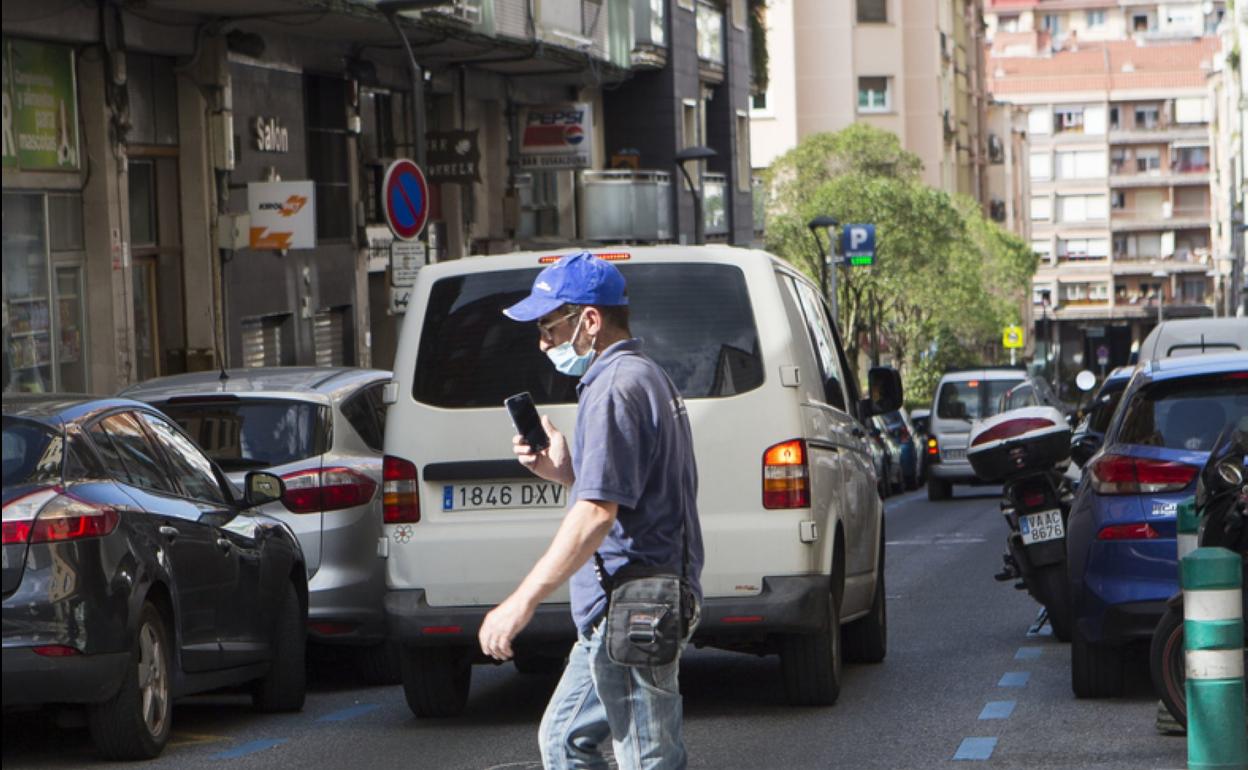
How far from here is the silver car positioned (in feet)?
39.4

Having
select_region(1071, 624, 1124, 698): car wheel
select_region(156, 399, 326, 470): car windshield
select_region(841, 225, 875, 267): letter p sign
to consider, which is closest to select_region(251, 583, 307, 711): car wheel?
select_region(156, 399, 326, 470): car windshield

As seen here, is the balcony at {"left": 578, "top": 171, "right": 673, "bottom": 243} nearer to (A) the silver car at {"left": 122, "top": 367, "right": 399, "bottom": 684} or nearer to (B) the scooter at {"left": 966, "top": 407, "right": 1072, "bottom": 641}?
(A) the silver car at {"left": 122, "top": 367, "right": 399, "bottom": 684}

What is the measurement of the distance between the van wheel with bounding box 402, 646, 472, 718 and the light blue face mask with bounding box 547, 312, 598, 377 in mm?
4606

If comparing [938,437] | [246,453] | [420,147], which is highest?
[420,147]

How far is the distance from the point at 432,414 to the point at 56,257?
12.4m

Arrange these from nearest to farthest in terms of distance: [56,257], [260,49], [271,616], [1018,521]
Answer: [271,616] → [1018,521] → [56,257] → [260,49]

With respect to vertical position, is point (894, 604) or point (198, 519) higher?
point (198, 519)

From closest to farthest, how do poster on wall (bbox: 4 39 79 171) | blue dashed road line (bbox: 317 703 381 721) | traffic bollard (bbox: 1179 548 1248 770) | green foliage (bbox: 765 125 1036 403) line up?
traffic bollard (bbox: 1179 548 1248 770)
blue dashed road line (bbox: 317 703 381 721)
poster on wall (bbox: 4 39 79 171)
green foliage (bbox: 765 125 1036 403)

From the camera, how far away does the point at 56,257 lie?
70.6ft

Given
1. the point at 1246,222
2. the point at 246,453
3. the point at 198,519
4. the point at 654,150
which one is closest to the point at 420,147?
the point at 246,453

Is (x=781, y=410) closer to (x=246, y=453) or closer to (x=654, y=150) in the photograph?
(x=246, y=453)

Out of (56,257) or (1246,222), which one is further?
(1246,222)

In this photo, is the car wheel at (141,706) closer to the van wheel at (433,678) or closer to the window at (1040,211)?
the van wheel at (433,678)

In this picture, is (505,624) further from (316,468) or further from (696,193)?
(696,193)
